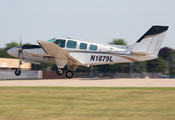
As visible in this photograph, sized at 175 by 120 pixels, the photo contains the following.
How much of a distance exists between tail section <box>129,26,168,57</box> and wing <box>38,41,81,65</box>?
5.11 m

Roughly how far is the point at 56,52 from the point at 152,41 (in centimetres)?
789

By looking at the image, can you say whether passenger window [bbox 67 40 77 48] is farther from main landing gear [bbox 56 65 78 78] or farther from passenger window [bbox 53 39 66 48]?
main landing gear [bbox 56 65 78 78]

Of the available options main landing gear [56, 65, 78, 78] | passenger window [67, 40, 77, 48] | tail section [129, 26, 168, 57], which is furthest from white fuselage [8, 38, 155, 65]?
main landing gear [56, 65, 78, 78]

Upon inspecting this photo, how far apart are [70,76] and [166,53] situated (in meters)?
Answer: 63.2

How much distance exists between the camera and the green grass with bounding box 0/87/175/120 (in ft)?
21.3

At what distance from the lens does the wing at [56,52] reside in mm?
17969

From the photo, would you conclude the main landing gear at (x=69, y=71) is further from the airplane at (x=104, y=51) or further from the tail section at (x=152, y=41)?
the tail section at (x=152, y=41)

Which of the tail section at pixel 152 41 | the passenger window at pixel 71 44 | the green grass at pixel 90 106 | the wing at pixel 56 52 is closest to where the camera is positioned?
the green grass at pixel 90 106

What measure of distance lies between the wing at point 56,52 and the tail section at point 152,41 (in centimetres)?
511

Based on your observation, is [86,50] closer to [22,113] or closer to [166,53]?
[22,113]

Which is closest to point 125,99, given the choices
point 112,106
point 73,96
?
point 112,106

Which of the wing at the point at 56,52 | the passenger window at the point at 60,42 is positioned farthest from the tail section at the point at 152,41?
the passenger window at the point at 60,42

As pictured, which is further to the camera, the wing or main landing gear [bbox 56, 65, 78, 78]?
main landing gear [bbox 56, 65, 78, 78]

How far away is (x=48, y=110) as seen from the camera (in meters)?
7.20
